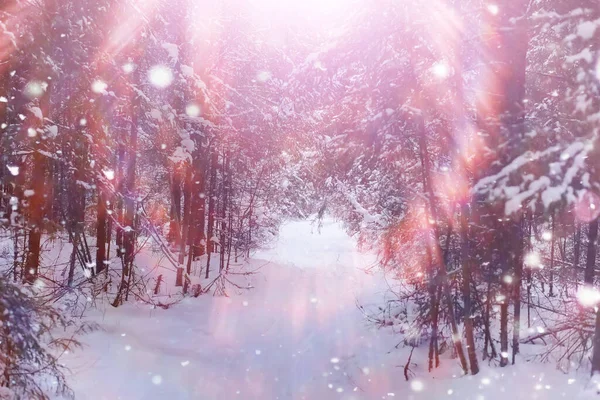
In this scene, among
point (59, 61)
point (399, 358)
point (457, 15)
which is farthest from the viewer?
point (399, 358)

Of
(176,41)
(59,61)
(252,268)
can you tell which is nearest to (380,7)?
(59,61)

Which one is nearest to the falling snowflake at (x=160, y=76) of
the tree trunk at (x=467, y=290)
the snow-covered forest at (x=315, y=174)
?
the snow-covered forest at (x=315, y=174)

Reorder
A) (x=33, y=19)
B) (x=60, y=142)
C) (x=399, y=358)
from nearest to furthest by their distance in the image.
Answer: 1. (x=33, y=19)
2. (x=60, y=142)
3. (x=399, y=358)

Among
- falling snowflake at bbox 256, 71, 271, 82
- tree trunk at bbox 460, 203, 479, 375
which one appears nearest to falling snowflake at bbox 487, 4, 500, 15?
tree trunk at bbox 460, 203, 479, 375

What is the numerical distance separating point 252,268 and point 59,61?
413 inches

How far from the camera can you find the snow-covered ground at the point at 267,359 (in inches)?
283

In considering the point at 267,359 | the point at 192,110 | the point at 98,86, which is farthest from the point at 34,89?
the point at 267,359

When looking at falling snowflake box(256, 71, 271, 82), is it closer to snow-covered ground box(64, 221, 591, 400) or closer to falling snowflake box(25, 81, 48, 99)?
snow-covered ground box(64, 221, 591, 400)

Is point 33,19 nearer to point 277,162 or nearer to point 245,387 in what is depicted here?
point 245,387

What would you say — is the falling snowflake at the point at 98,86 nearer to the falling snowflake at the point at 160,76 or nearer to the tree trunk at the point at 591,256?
the falling snowflake at the point at 160,76

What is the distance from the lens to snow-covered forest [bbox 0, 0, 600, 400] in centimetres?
566

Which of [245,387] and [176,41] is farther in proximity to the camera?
[176,41]

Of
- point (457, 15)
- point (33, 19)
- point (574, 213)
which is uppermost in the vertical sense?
point (457, 15)

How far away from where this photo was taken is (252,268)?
15.4 m
